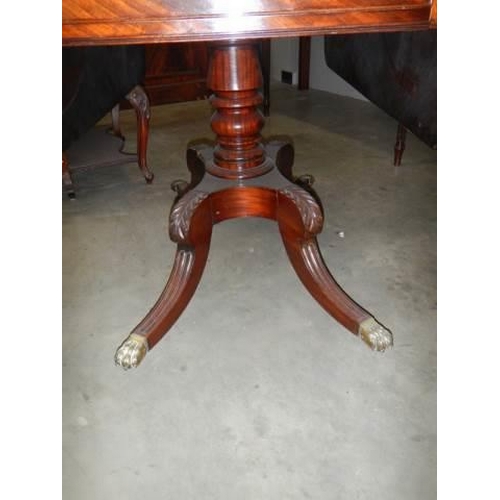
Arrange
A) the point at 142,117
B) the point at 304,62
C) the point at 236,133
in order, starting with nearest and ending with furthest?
the point at 236,133 < the point at 142,117 < the point at 304,62

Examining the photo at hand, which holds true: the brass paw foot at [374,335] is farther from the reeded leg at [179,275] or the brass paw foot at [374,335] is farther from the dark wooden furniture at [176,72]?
the dark wooden furniture at [176,72]

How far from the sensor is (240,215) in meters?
1.14

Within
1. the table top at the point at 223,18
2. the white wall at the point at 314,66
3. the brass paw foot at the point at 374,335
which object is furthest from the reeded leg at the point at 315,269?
the white wall at the point at 314,66

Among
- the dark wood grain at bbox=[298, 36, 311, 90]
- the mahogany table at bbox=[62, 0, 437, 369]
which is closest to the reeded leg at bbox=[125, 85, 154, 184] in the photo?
the mahogany table at bbox=[62, 0, 437, 369]

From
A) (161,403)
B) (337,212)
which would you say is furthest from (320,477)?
(337,212)

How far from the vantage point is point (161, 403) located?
92 centimetres

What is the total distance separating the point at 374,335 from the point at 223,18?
58 centimetres

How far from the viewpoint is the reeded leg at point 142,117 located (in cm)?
176

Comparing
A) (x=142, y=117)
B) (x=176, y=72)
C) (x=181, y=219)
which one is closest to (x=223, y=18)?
(x=181, y=219)

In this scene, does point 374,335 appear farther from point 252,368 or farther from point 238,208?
point 238,208

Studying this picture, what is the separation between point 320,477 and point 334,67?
3.52 feet

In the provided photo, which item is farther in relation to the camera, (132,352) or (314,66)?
(314,66)
